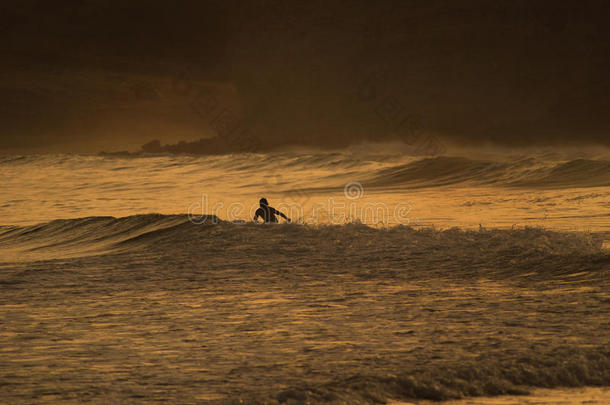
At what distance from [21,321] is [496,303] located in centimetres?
485

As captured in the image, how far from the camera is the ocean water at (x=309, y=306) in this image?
4.48 meters

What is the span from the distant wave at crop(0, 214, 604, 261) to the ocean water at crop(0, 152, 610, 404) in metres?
0.06

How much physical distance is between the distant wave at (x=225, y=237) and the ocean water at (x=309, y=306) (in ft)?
0.19

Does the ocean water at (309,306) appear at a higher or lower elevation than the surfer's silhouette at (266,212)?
lower

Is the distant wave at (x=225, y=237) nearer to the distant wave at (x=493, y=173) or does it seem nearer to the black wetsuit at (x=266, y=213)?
the black wetsuit at (x=266, y=213)

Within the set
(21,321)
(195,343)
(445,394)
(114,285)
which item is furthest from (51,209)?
(445,394)

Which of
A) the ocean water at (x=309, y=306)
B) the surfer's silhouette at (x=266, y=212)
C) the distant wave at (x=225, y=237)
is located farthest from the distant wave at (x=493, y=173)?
the surfer's silhouette at (x=266, y=212)

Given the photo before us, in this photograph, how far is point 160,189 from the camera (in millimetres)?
32406

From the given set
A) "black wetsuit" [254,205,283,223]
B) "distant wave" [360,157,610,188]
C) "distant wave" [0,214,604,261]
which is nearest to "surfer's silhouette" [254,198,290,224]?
"black wetsuit" [254,205,283,223]

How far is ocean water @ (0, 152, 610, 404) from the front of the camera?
4.48 m

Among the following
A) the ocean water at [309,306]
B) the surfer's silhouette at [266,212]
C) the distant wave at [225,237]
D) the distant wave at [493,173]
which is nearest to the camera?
the ocean water at [309,306]

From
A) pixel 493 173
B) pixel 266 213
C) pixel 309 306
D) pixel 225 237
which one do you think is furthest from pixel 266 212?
pixel 493 173

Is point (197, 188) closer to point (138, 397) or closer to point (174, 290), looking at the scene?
point (174, 290)

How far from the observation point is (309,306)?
714 centimetres
